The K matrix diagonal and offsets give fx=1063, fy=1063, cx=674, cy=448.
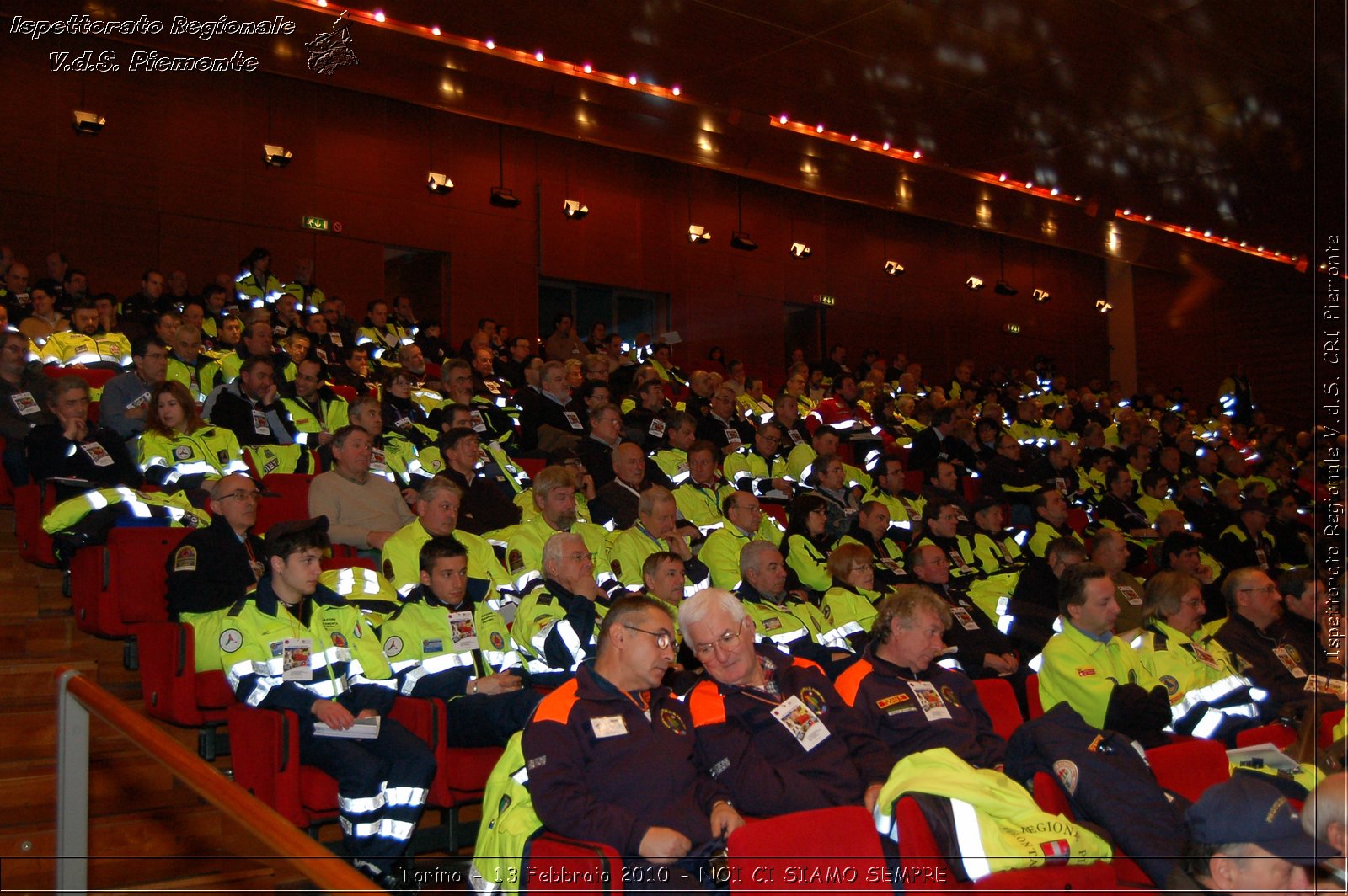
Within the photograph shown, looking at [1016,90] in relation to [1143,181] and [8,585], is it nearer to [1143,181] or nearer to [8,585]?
[1143,181]

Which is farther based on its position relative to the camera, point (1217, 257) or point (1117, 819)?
point (1217, 257)

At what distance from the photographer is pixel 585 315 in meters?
13.1

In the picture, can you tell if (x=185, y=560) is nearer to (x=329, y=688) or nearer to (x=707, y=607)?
(x=329, y=688)

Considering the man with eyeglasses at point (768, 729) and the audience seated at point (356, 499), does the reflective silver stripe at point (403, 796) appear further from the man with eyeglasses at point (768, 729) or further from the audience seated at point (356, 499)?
the audience seated at point (356, 499)

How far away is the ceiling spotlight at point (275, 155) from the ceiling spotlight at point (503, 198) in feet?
6.91

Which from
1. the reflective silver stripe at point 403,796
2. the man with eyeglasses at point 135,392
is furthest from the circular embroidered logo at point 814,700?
the man with eyeglasses at point 135,392

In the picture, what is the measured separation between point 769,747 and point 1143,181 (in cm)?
1150

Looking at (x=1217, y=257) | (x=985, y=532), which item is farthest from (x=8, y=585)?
(x=1217, y=257)

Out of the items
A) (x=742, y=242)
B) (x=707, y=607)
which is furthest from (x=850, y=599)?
(x=742, y=242)

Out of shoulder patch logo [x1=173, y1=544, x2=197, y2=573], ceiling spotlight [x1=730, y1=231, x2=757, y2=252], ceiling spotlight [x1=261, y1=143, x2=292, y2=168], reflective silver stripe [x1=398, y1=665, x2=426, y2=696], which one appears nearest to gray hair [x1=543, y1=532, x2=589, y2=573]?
reflective silver stripe [x1=398, y1=665, x2=426, y2=696]

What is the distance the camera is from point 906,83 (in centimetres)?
962

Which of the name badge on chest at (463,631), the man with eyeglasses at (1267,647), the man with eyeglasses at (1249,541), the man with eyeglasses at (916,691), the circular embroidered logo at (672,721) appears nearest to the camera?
the circular embroidered logo at (672,721)

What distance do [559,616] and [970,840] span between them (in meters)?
1.98

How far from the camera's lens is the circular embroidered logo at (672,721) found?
9.12ft
